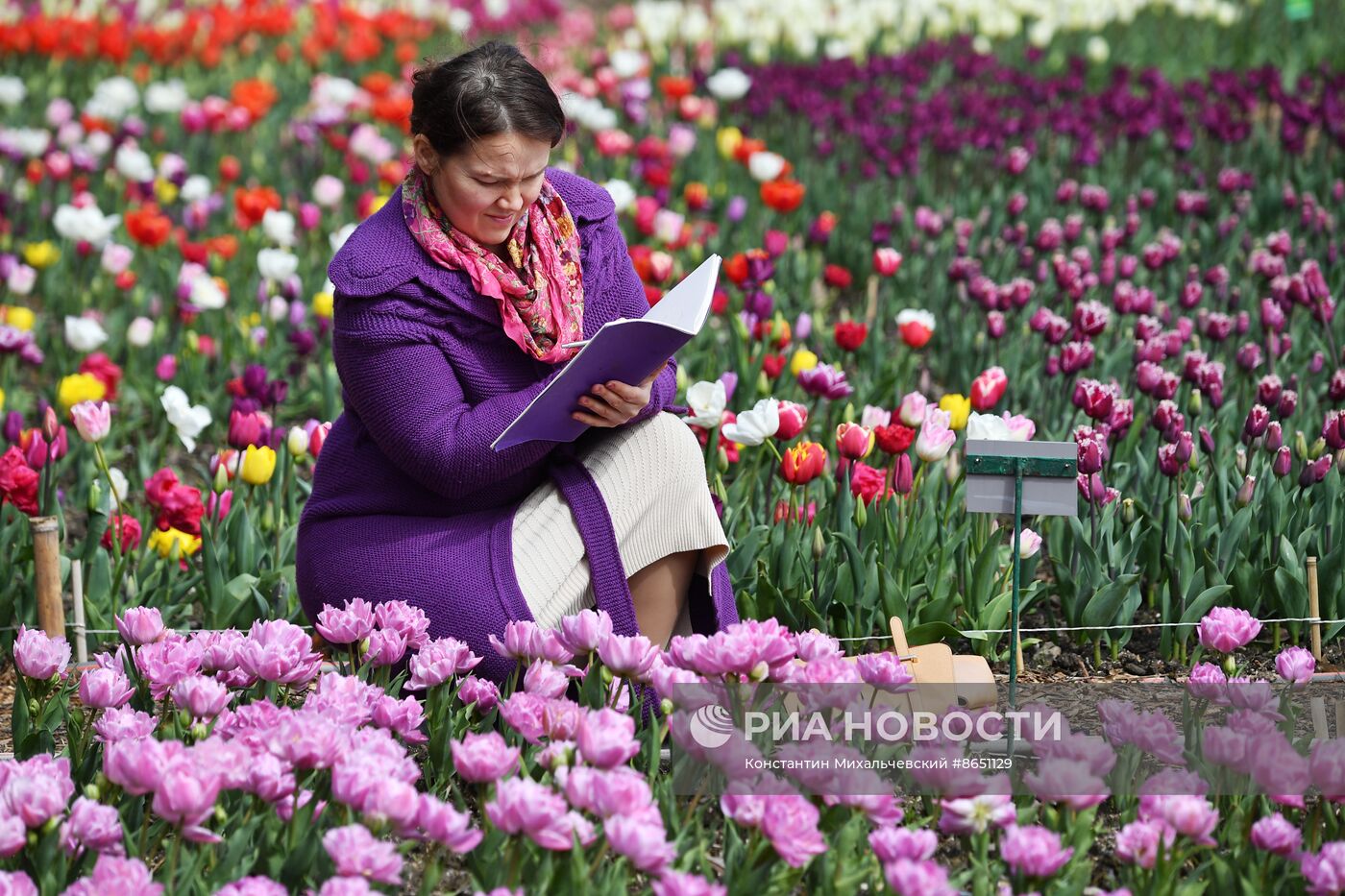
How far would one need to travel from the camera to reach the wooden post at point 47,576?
9.34ft

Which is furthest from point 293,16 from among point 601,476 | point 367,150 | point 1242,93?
point 601,476

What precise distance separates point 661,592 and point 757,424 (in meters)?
0.52

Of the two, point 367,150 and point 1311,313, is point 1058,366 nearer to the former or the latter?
point 1311,313

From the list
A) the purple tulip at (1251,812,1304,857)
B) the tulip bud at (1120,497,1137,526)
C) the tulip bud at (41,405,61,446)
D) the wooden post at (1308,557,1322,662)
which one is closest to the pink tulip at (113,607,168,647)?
the tulip bud at (41,405,61,446)

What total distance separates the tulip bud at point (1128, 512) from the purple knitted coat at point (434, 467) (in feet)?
2.92

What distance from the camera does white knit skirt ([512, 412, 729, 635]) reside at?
258 cm

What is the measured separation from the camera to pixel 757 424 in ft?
10.0

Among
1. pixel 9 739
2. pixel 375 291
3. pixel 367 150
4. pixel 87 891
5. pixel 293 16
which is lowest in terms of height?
pixel 9 739

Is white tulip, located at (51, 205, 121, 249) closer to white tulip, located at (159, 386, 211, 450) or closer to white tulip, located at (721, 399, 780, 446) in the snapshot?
white tulip, located at (159, 386, 211, 450)

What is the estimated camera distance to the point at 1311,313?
13.7 feet

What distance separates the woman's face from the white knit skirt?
0.41 m

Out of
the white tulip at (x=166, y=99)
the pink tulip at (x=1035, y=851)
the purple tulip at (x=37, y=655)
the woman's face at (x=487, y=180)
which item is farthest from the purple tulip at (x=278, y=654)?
the white tulip at (x=166, y=99)

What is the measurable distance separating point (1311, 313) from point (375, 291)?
2723mm

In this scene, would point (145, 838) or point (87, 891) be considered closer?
point (87, 891)
